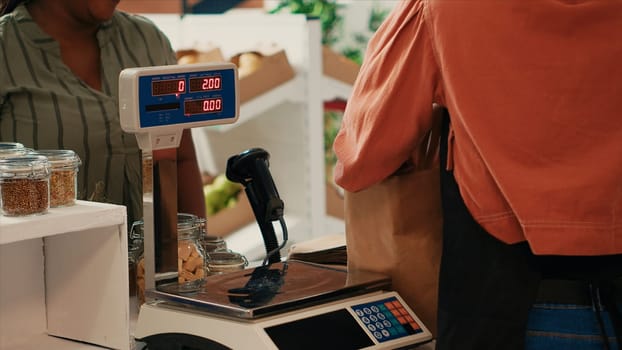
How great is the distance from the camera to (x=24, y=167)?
136 cm

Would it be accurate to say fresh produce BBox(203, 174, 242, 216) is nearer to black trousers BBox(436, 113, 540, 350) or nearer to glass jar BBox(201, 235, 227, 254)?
glass jar BBox(201, 235, 227, 254)

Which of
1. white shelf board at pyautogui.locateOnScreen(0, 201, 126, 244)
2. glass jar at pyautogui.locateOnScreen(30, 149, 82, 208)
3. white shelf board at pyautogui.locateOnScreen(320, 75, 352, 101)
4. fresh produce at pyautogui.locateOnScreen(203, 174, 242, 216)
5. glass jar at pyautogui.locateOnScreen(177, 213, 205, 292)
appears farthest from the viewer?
fresh produce at pyautogui.locateOnScreen(203, 174, 242, 216)

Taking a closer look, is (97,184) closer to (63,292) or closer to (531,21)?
(63,292)

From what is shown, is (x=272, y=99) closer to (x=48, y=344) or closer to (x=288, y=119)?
(x=288, y=119)

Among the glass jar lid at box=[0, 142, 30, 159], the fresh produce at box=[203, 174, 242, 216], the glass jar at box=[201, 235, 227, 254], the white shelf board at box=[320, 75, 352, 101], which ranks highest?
the glass jar lid at box=[0, 142, 30, 159]

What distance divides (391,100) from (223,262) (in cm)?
52

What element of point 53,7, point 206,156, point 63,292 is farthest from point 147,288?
point 206,156

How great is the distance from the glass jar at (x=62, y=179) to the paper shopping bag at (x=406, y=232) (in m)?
0.50

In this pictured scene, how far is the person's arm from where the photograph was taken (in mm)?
2312

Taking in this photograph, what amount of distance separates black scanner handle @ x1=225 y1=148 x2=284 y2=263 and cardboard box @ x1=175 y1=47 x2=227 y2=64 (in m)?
1.66

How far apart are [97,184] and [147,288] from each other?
584mm

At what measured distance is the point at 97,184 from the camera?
83.9 inches

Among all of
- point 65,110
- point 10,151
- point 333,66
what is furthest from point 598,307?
point 333,66

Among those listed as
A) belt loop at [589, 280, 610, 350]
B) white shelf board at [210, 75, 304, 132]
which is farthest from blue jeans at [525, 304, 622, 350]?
white shelf board at [210, 75, 304, 132]
